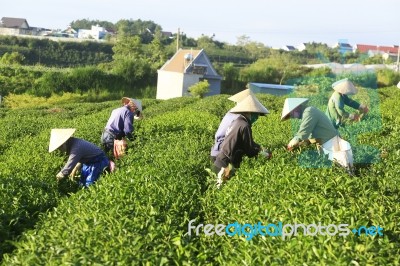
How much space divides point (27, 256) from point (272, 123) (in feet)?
26.1

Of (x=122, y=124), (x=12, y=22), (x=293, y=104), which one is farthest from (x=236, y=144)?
(x=12, y=22)

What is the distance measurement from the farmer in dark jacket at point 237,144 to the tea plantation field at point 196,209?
0.15 metres

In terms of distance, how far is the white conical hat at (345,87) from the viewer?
6.38 m

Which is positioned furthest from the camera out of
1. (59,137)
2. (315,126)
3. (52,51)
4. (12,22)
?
(12,22)

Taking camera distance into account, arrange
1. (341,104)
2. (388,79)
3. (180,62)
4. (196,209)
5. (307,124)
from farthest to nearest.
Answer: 1. (180,62)
2. (388,79)
3. (341,104)
4. (307,124)
5. (196,209)

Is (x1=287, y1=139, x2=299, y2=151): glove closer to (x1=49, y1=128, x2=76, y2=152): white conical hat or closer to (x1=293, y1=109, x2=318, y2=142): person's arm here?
(x1=293, y1=109, x2=318, y2=142): person's arm

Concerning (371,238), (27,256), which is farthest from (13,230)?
(371,238)

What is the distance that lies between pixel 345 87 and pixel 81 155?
3.47m

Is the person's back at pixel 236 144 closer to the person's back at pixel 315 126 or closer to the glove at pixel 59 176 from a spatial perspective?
the person's back at pixel 315 126

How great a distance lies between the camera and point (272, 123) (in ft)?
36.1

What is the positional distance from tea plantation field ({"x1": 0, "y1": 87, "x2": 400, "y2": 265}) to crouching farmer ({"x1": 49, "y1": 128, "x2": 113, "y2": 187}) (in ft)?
0.78

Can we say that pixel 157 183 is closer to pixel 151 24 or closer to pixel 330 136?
pixel 330 136

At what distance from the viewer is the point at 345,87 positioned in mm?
6379

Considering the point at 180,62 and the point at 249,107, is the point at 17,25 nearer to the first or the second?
the point at 180,62
